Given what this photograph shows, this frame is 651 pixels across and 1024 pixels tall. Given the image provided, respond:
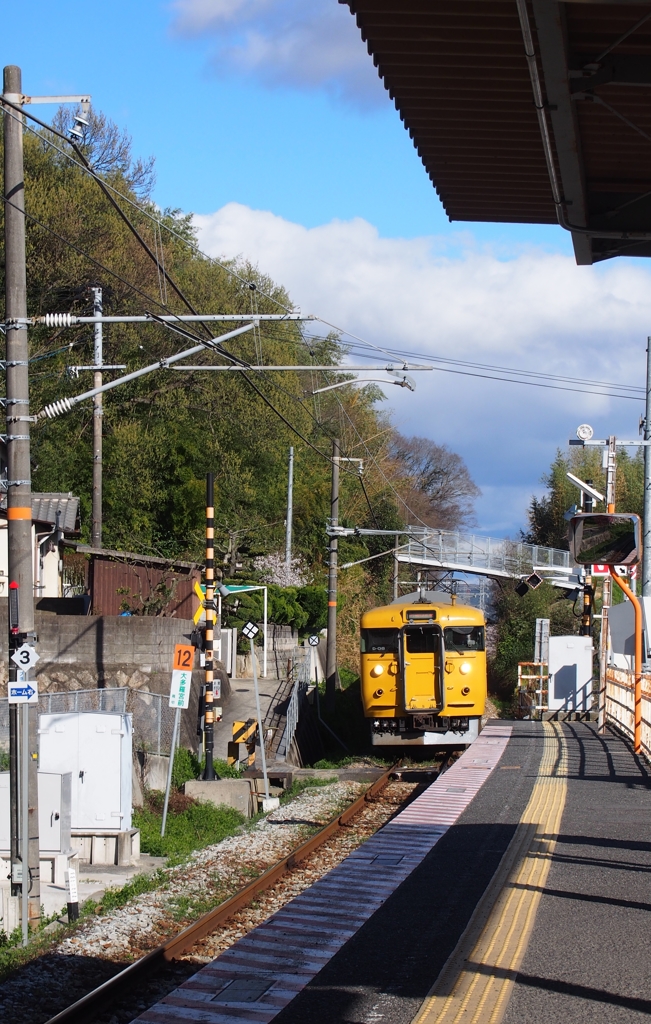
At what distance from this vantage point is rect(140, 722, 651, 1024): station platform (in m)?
6.14

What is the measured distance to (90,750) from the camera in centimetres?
1487

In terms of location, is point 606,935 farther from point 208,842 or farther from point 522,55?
point 208,842

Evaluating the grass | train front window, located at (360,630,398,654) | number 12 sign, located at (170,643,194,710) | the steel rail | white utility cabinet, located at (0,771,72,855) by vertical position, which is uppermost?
train front window, located at (360,630,398,654)

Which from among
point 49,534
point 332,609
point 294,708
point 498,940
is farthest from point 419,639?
point 498,940

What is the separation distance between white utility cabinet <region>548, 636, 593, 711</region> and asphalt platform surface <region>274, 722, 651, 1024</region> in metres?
18.2

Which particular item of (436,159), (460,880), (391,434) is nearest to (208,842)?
(460,880)

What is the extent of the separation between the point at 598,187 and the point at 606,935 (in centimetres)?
519

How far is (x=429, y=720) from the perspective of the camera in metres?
23.1

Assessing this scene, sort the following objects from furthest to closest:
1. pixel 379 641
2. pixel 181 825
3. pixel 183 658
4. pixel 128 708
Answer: pixel 379 641, pixel 128 708, pixel 183 658, pixel 181 825

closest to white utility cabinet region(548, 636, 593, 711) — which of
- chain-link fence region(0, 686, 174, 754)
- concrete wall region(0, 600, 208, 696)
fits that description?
concrete wall region(0, 600, 208, 696)

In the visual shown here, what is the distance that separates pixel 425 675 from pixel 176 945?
45.5 ft

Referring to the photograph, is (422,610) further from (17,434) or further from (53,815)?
(17,434)

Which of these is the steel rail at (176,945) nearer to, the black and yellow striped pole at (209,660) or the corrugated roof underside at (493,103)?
the black and yellow striped pole at (209,660)

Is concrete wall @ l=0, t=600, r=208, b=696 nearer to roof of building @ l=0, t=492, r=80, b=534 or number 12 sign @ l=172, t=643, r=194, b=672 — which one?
number 12 sign @ l=172, t=643, r=194, b=672
